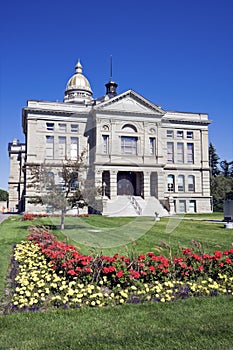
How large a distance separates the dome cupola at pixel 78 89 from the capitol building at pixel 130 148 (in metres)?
21.5

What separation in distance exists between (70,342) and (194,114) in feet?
161

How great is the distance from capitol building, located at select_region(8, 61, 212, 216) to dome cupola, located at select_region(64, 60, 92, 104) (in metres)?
21.5

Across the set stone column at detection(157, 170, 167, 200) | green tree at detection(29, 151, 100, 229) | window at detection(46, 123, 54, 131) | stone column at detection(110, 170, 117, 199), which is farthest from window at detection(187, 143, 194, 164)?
green tree at detection(29, 151, 100, 229)

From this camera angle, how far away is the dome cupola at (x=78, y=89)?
66375 millimetres

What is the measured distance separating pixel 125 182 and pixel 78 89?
32746mm

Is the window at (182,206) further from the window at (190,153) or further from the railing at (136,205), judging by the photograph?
the railing at (136,205)

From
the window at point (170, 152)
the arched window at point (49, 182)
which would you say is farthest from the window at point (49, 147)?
the arched window at point (49, 182)

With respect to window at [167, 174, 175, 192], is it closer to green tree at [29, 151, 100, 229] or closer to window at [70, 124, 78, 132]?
window at [70, 124, 78, 132]

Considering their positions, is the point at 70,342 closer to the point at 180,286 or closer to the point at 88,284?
the point at 88,284

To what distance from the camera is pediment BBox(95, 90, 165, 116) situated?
41.8 meters

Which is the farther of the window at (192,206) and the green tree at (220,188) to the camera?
the green tree at (220,188)

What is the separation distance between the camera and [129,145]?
42594 mm

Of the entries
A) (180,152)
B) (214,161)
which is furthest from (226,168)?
(180,152)

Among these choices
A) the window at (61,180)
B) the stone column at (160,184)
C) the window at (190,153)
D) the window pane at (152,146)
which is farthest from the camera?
the window at (190,153)
